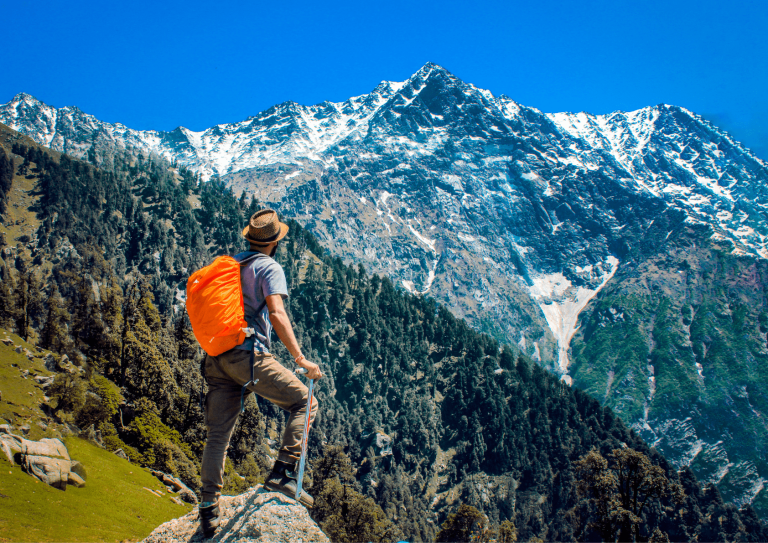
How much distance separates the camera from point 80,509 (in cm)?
1545

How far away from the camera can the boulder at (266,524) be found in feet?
24.6

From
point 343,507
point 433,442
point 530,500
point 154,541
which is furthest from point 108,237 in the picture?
point 154,541

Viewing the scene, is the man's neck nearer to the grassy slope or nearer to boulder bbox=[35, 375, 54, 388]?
the grassy slope

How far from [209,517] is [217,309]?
3.72 metres

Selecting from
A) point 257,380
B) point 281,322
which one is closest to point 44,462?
point 257,380

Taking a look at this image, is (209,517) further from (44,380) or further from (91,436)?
(44,380)

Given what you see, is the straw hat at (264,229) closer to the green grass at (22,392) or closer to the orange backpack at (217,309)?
the orange backpack at (217,309)

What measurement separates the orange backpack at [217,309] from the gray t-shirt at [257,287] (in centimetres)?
22

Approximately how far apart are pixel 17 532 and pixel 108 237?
593ft

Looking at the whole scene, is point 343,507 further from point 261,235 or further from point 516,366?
point 516,366

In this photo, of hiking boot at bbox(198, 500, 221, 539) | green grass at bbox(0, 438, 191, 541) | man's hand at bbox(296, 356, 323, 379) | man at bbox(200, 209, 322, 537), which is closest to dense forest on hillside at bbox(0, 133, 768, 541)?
green grass at bbox(0, 438, 191, 541)

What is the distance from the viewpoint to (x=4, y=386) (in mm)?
36812

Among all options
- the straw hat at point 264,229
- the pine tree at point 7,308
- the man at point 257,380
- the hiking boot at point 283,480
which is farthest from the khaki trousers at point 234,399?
the pine tree at point 7,308

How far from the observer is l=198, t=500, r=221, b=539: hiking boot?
7.63m
